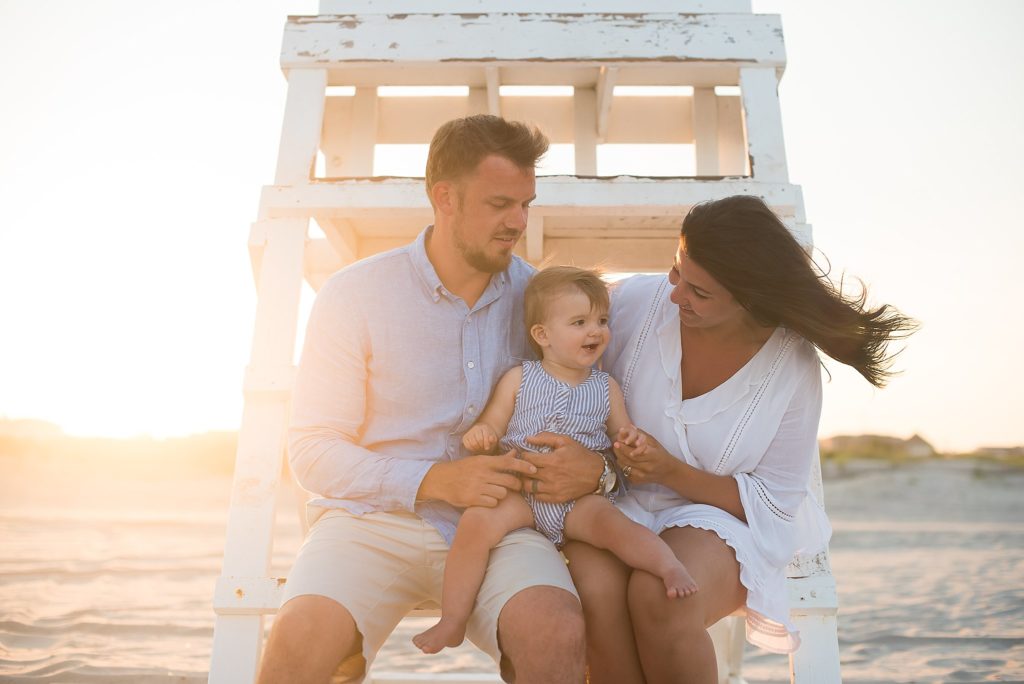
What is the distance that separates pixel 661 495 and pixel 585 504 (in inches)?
10.5

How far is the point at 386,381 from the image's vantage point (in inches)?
88.6

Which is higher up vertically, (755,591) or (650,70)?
(650,70)

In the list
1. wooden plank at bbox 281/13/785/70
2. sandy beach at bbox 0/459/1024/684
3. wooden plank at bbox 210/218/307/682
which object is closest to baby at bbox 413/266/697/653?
wooden plank at bbox 210/218/307/682

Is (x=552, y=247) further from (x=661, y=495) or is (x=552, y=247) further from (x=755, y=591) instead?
(x=755, y=591)

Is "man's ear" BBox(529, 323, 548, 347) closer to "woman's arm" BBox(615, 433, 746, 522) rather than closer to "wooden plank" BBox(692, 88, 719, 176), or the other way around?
"woman's arm" BBox(615, 433, 746, 522)

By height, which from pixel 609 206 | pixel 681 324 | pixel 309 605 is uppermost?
pixel 609 206

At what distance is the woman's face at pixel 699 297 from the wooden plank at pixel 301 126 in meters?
1.35

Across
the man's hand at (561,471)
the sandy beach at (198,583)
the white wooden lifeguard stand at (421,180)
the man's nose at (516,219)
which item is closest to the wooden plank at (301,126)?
the white wooden lifeguard stand at (421,180)

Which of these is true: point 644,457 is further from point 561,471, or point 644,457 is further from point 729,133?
point 729,133

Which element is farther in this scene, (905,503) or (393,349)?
(905,503)

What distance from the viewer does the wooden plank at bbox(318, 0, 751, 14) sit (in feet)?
9.68

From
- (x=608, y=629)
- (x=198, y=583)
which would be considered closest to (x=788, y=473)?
(x=608, y=629)

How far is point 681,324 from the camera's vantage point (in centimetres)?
238

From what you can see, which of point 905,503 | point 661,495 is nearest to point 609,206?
point 661,495
